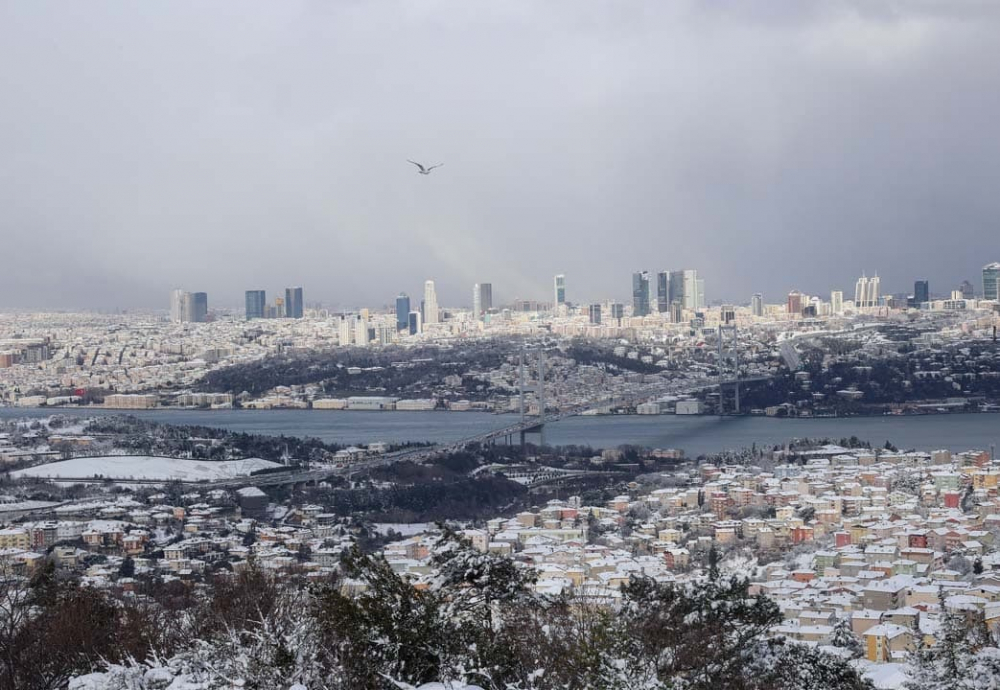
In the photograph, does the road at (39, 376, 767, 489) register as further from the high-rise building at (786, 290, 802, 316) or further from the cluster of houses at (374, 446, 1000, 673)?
the high-rise building at (786, 290, 802, 316)

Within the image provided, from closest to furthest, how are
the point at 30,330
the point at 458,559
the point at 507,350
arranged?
1. the point at 458,559
2. the point at 507,350
3. the point at 30,330

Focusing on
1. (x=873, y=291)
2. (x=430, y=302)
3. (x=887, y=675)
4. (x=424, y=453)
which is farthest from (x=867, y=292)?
(x=887, y=675)

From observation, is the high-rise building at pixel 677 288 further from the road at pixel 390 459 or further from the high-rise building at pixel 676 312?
the road at pixel 390 459

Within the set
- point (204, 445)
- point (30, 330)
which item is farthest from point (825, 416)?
point (30, 330)

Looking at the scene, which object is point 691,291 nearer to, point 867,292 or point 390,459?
point 867,292

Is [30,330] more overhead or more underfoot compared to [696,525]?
more overhead

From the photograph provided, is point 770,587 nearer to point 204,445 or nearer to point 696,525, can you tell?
point 696,525

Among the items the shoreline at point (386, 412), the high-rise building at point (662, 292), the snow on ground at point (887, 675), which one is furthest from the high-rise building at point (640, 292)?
the snow on ground at point (887, 675)
